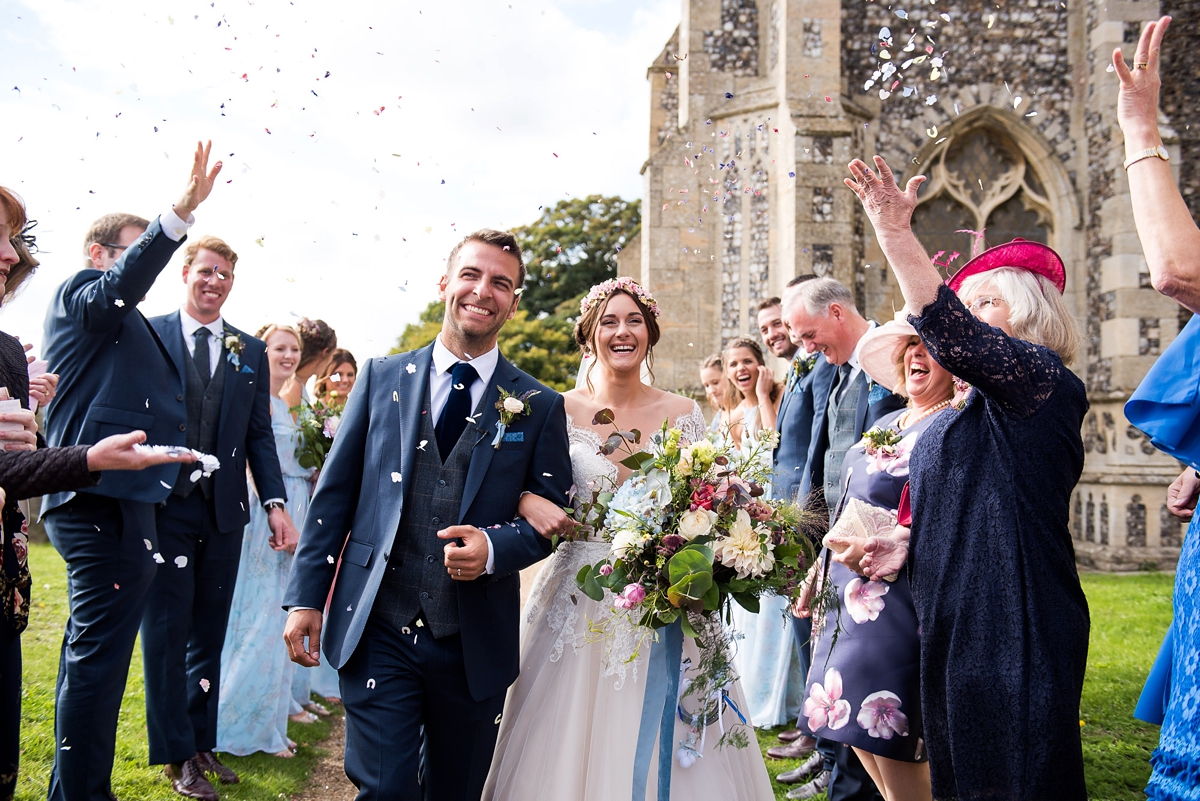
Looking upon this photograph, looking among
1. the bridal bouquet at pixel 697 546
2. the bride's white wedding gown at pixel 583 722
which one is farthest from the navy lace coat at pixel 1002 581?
the bride's white wedding gown at pixel 583 722

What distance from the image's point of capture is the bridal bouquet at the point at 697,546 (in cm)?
286

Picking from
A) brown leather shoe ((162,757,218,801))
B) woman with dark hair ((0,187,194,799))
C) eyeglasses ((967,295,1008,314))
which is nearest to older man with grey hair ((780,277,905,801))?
eyeglasses ((967,295,1008,314))

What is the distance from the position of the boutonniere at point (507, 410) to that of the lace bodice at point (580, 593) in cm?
40

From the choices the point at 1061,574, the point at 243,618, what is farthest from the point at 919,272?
the point at 243,618

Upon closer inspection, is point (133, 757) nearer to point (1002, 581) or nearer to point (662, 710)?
point (662, 710)

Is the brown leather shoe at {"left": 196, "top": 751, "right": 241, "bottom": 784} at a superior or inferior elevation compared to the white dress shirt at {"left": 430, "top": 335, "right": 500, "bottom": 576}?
inferior

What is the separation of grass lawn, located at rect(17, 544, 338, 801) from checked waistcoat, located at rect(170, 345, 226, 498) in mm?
1502

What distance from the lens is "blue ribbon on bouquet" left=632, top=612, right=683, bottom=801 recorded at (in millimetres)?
3098

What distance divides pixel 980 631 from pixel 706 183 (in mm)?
12383

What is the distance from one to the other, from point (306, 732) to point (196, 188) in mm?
3850

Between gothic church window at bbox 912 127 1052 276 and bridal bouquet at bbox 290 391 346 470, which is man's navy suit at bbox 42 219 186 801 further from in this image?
gothic church window at bbox 912 127 1052 276

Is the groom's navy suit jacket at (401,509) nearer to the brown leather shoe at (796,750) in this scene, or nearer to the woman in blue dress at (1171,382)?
the woman in blue dress at (1171,382)

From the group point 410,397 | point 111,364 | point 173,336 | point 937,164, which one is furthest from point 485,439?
point 937,164

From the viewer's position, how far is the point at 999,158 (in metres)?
14.2
